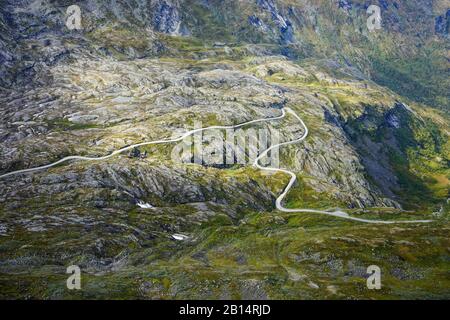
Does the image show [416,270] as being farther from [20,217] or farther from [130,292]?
[20,217]

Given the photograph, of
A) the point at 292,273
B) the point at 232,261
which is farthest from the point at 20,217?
the point at 292,273

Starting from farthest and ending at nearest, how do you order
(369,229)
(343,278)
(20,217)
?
(20,217) < (369,229) < (343,278)

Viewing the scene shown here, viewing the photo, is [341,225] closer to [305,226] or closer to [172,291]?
[305,226]

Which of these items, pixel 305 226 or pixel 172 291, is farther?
pixel 305 226

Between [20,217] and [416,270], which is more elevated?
[416,270]
